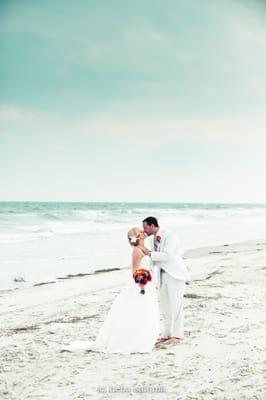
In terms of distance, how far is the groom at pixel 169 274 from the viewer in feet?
22.9

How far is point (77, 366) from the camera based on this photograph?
242 inches

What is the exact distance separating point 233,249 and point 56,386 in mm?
16807

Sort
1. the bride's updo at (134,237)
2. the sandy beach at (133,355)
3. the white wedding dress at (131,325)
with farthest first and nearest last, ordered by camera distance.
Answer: the bride's updo at (134,237)
the white wedding dress at (131,325)
the sandy beach at (133,355)

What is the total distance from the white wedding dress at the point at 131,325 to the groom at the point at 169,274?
211 millimetres

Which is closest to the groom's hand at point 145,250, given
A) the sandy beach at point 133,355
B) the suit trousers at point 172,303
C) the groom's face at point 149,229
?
the groom's face at point 149,229

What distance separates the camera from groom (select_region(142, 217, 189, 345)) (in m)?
6.99

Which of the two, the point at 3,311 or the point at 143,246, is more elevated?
the point at 143,246

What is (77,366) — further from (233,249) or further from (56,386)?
(233,249)

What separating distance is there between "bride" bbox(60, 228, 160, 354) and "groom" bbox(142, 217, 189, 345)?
0.58ft

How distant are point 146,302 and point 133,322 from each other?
12.7 inches


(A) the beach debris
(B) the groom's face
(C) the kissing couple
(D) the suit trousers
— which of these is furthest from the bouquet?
(A) the beach debris

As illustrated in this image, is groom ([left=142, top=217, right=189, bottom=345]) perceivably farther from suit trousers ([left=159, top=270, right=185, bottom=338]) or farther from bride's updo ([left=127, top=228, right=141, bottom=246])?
bride's updo ([left=127, top=228, right=141, bottom=246])

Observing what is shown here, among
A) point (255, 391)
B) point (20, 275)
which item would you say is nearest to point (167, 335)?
point (255, 391)

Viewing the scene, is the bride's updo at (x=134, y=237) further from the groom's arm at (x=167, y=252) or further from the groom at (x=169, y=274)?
the groom's arm at (x=167, y=252)
